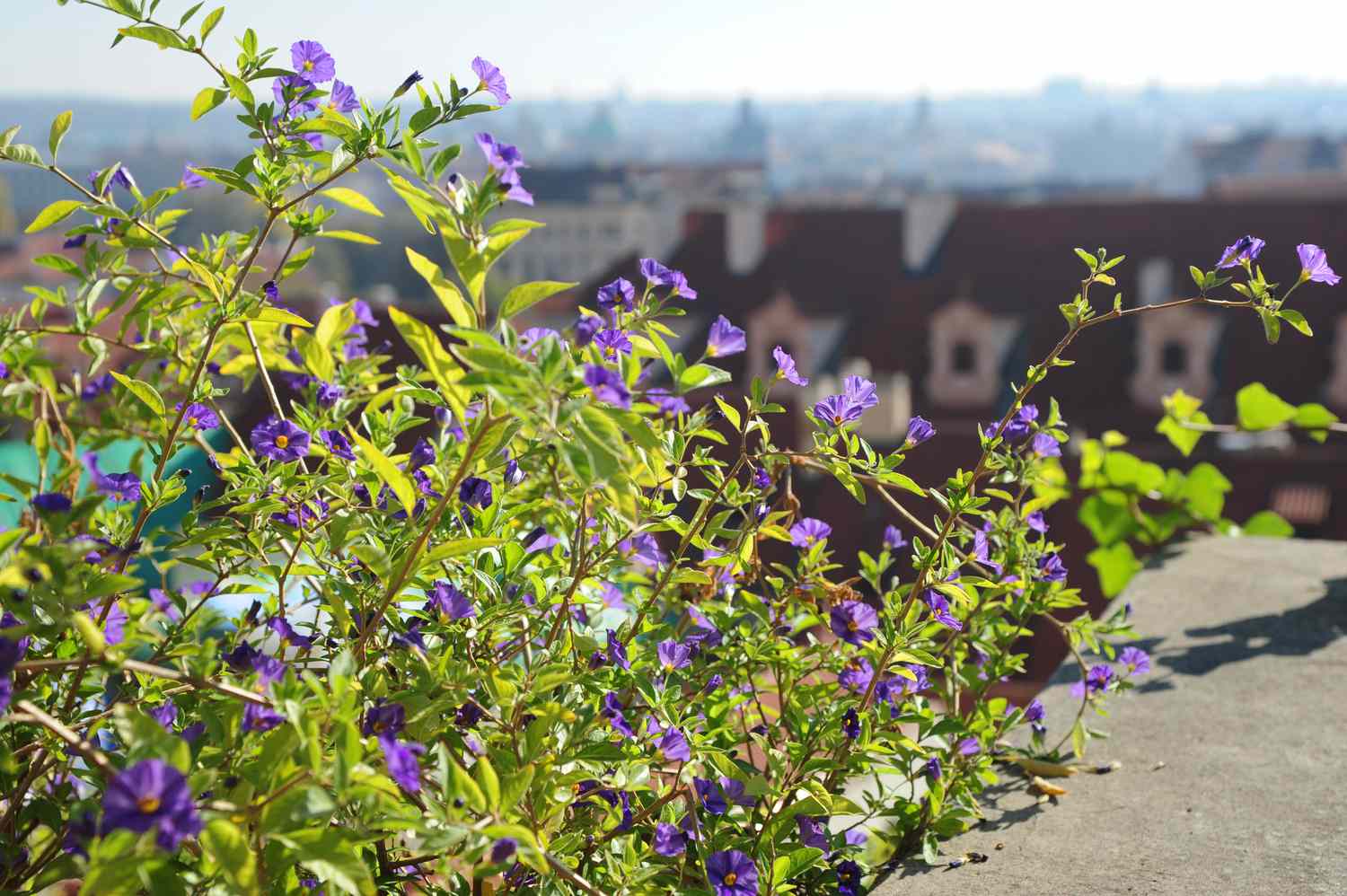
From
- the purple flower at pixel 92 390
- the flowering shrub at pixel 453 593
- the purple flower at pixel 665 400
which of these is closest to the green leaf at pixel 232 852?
the flowering shrub at pixel 453 593

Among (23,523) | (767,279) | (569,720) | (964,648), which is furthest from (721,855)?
(767,279)

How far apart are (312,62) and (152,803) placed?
2.75 feet

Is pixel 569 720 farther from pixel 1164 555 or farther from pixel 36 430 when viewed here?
pixel 1164 555

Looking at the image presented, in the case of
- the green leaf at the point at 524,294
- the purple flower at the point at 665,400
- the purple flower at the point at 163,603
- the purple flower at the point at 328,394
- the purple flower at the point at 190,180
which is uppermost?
the purple flower at the point at 190,180

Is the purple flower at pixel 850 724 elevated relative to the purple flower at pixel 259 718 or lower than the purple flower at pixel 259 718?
lower

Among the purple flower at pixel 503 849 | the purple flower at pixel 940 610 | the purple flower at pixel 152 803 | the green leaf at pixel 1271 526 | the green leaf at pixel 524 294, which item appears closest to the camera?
the purple flower at pixel 152 803

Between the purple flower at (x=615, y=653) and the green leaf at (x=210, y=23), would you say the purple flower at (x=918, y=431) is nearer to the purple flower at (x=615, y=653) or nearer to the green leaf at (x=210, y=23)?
the purple flower at (x=615, y=653)

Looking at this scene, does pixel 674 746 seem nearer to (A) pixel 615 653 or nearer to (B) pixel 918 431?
(A) pixel 615 653

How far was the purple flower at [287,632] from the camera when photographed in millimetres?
1386

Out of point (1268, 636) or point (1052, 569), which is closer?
point (1052, 569)

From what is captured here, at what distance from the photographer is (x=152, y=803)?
83cm

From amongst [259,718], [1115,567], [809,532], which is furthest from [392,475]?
[1115,567]

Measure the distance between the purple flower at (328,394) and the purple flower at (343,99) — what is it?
1.12ft

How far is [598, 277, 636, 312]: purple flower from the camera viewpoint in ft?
4.92
